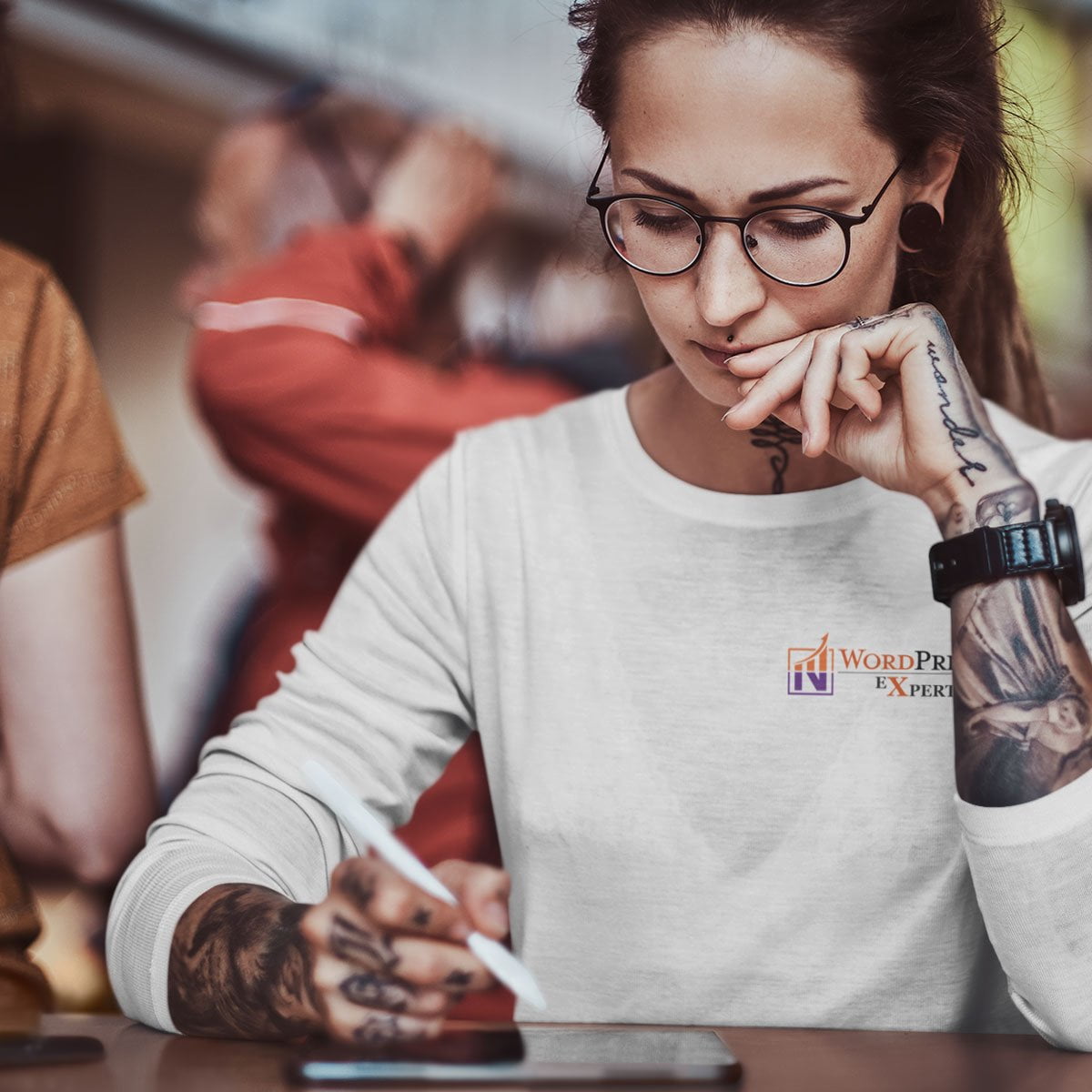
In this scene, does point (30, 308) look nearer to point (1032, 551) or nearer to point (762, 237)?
point (762, 237)

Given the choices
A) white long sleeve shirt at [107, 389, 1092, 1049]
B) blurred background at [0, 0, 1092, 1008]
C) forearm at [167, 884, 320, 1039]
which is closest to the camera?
forearm at [167, 884, 320, 1039]

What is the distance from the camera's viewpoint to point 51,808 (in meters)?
1.54

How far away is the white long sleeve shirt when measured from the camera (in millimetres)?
1302

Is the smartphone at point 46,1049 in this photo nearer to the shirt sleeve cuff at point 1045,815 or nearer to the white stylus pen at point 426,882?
the white stylus pen at point 426,882

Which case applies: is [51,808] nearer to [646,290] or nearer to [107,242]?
[646,290]

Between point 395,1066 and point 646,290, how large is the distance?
27.4 inches

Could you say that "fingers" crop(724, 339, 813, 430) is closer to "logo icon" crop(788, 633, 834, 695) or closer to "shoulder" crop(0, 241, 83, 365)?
"logo icon" crop(788, 633, 834, 695)

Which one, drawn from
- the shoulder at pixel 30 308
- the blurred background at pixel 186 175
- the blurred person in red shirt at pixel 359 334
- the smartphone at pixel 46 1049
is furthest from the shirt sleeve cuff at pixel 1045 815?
the blurred background at pixel 186 175

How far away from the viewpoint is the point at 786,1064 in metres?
0.98

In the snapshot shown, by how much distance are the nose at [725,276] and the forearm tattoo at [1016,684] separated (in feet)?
0.84

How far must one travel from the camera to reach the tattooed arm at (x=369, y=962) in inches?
35.6

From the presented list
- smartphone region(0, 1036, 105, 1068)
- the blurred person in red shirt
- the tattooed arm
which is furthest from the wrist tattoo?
the blurred person in red shirt

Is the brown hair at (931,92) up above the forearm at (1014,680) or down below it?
above

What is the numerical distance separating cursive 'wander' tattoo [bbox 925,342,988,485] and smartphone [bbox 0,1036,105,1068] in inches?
32.0
